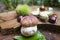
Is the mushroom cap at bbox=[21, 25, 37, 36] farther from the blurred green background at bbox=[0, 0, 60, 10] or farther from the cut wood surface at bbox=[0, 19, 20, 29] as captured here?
the blurred green background at bbox=[0, 0, 60, 10]

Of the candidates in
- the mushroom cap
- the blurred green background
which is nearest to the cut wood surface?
the mushroom cap

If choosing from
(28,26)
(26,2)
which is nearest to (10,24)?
(28,26)

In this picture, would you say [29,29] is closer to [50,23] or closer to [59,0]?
[50,23]

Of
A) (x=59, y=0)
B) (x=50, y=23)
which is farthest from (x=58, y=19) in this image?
(x=59, y=0)

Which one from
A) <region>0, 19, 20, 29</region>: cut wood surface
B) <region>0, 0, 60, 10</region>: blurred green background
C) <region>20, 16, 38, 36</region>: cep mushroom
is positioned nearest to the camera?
<region>20, 16, 38, 36</region>: cep mushroom

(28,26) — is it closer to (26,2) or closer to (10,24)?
(10,24)

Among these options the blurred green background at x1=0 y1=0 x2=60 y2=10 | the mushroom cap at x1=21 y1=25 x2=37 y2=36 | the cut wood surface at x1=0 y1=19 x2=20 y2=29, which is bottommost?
the cut wood surface at x1=0 y1=19 x2=20 y2=29

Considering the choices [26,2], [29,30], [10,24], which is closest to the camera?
[29,30]

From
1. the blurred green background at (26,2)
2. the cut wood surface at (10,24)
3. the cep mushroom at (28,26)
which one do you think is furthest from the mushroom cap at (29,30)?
the blurred green background at (26,2)

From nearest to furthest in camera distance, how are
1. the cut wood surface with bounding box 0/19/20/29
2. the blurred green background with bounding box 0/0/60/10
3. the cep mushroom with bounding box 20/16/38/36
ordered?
the cep mushroom with bounding box 20/16/38/36 → the cut wood surface with bounding box 0/19/20/29 → the blurred green background with bounding box 0/0/60/10

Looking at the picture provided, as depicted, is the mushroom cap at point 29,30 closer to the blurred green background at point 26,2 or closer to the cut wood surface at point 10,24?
the cut wood surface at point 10,24

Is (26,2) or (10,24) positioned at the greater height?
(26,2)
